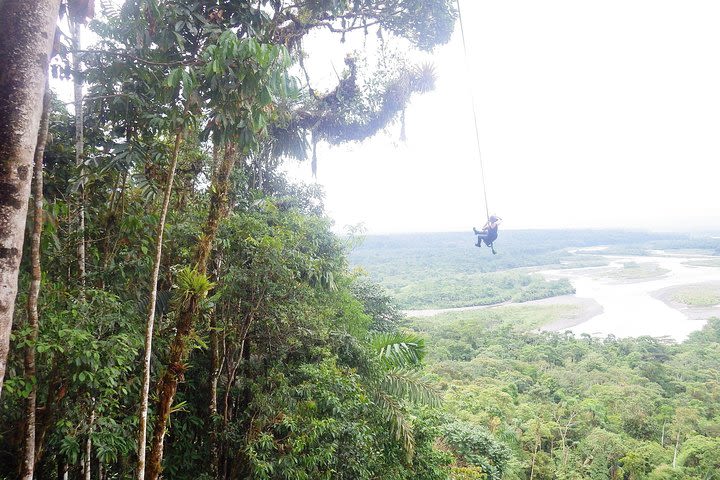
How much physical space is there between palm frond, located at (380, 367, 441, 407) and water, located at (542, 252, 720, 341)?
41.3 meters

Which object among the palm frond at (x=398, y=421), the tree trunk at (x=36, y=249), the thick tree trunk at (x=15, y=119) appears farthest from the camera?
the palm frond at (x=398, y=421)

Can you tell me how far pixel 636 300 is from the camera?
57.4m

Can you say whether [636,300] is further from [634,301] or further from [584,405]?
[584,405]

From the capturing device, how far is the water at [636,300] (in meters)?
42.9

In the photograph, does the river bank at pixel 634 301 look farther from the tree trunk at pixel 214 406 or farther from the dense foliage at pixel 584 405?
the tree trunk at pixel 214 406

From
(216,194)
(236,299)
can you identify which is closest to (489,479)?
(236,299)

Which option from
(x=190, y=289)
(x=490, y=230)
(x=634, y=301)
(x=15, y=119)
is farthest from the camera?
(x=634, y=301)

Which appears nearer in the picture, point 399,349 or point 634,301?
point 399,349

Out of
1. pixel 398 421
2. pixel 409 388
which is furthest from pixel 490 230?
Answer: pixel 398 421

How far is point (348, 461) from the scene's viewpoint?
450cm

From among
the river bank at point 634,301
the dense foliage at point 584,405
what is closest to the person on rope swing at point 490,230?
the dense foliage at point 584,405

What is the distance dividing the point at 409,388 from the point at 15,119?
211 inches

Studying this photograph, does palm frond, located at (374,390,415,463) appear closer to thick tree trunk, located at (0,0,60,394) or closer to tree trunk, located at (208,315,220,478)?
tree trunk, located at (208,315,220,478)

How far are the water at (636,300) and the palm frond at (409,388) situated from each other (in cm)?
4131
